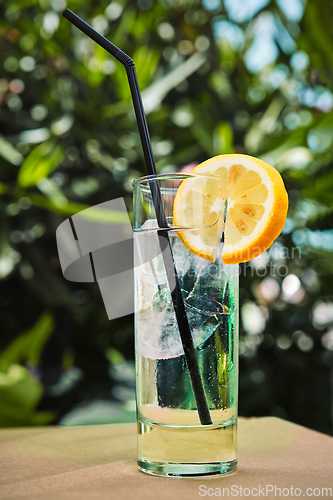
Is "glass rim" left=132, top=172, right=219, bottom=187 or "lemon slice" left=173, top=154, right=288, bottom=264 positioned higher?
"glass rim" left=132, top=172, right=219, bottom=187

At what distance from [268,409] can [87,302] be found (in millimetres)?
801

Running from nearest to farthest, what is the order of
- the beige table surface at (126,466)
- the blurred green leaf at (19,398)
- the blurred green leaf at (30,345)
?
the beige table surface at (126,466)
the blurred green leaf at (19,398)
the blurred green leaf at (30,345)

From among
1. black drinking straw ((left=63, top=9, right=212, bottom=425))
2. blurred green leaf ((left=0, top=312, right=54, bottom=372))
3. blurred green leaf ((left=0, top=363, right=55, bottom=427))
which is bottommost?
blurred green leaf ((left=0, top=363, right=55, bottom=427))

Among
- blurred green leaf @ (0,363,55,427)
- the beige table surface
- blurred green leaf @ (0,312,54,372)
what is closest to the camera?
the beige table surface

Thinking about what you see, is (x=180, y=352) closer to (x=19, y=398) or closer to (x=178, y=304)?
(x=178, y=304)

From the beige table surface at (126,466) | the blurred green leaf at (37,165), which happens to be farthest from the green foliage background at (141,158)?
the beige table surface at (126,466)

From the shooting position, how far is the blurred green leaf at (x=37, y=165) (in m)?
1.52

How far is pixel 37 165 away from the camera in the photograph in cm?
152

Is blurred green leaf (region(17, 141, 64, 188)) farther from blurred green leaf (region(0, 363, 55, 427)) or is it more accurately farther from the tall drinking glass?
the tall drinking glass

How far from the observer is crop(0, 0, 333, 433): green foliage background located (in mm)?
1596

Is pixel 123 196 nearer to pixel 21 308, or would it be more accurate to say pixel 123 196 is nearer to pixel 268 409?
pixel 21 308

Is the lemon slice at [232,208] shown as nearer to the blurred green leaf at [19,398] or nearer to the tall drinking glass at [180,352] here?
the tall drinking glass at [180,352]

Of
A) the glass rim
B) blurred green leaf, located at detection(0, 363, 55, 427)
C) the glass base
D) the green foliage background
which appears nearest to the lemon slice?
the glass rim

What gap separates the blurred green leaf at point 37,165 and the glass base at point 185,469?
43.7 inches
